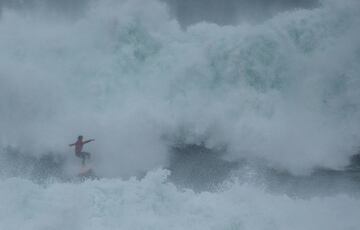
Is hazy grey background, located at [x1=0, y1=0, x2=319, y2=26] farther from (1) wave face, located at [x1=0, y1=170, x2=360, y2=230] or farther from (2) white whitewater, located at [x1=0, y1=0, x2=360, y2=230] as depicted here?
(1) wave face, located at [x1=0, y1=170, x2=360, y2=230]

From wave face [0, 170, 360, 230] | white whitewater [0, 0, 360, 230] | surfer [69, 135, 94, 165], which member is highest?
white whitewater [0, 0, 360, 230]

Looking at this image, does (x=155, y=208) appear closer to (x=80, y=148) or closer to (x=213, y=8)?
(x=80, y=148)

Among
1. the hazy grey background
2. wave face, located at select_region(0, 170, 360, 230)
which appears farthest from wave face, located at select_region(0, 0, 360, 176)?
wave face, located at select_region(0, 170, 360, 230)

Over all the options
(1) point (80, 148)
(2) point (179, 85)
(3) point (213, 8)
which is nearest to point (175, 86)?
(2) point (179, 85)

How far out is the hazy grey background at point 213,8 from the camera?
58.2 ft

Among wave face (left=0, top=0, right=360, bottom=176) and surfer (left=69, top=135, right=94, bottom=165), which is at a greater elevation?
wave face (left=0, top=0, right=360, bottom=176)

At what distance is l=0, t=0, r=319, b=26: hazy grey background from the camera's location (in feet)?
58.2

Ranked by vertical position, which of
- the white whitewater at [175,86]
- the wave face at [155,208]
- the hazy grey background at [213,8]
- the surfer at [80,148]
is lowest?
the wave face at [155,208]

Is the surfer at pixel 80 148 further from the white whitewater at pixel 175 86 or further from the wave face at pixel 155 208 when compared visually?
the wave face at pixel 155 208

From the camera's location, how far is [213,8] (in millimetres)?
18938

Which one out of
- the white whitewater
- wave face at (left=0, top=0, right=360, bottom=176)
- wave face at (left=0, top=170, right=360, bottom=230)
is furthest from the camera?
wave face at (left=0, top=0, right=360, bottom=176)

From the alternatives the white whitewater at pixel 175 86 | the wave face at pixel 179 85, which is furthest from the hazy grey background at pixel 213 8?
the wave face at pixel 179 85

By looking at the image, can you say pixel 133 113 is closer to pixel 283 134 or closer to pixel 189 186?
pixel 189 186

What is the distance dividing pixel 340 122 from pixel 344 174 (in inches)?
91.6
